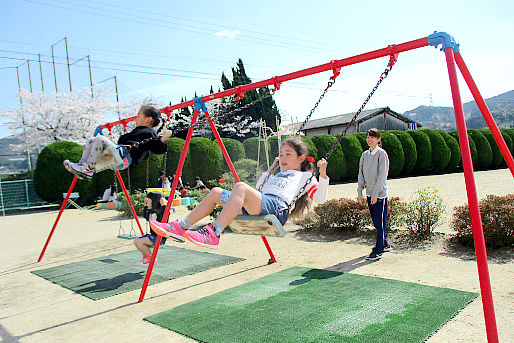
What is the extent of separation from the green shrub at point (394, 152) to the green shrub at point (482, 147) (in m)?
6.08

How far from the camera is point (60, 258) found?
699 cm

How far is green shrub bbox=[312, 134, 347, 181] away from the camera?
1961cm

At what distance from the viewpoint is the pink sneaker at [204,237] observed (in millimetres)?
3213

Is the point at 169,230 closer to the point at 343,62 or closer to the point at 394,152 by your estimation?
the point at 343,62

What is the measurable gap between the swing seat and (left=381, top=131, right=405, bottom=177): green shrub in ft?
60.0

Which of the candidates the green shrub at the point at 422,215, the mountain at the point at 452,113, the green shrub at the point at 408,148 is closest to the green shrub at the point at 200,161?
the green shrub at the point at 408,148

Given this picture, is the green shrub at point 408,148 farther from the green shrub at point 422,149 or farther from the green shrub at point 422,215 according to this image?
the green shrub at point 422,215

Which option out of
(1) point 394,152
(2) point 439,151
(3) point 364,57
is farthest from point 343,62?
(2) point 439,151

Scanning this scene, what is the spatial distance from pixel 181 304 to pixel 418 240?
3.72 m

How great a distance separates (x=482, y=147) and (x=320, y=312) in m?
24.0

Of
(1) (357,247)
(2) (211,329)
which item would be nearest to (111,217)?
(1) (357,247)

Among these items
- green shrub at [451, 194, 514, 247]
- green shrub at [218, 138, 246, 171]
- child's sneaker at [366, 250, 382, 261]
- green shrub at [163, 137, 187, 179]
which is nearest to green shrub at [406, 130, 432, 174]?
green shrub at [218, 138, 246, 171]

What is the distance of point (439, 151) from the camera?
2209cm

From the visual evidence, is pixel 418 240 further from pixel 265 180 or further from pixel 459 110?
pixel 459 110
